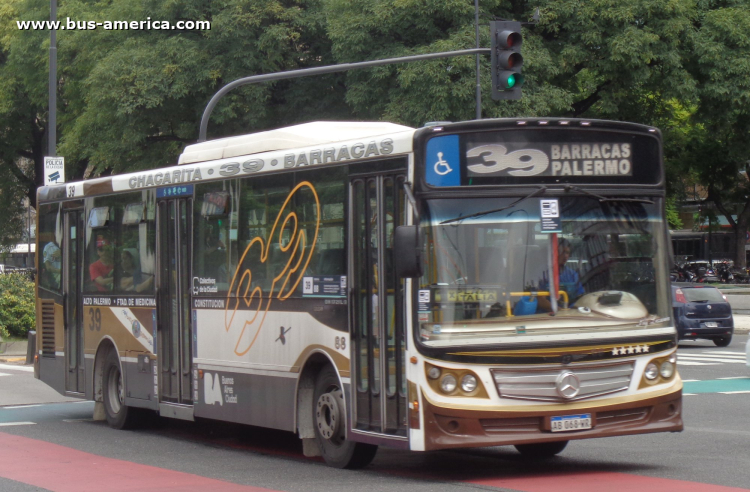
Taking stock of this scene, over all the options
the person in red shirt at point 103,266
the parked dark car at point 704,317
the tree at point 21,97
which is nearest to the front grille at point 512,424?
the person in red shirt at point 103,266

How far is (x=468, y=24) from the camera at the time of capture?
31.2 meters

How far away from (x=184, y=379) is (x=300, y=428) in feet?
7.95

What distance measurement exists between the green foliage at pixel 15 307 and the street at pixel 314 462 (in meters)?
13.7

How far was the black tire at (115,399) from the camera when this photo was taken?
13.5 metres

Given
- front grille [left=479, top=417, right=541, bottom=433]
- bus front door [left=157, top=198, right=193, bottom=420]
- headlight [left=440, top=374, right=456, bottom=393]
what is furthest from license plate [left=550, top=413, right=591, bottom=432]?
bus front door [left=157, top=198, right=193, bottom=420]

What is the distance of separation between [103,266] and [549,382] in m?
7.12

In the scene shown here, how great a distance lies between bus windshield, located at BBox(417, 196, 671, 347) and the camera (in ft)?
27.6

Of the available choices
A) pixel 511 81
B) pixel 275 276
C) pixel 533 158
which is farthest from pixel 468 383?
pixel 511 81

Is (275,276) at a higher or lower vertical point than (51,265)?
lower

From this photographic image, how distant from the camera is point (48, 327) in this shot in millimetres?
15023

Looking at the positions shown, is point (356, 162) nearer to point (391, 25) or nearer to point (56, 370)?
point (56, 370)

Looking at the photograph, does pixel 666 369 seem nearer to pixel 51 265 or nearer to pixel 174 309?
pixel 174 309

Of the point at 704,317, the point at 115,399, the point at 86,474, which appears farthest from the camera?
the point at 704,317

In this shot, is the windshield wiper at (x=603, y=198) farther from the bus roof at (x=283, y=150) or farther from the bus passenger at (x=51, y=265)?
the bus passenger at (x=51, y=265)
